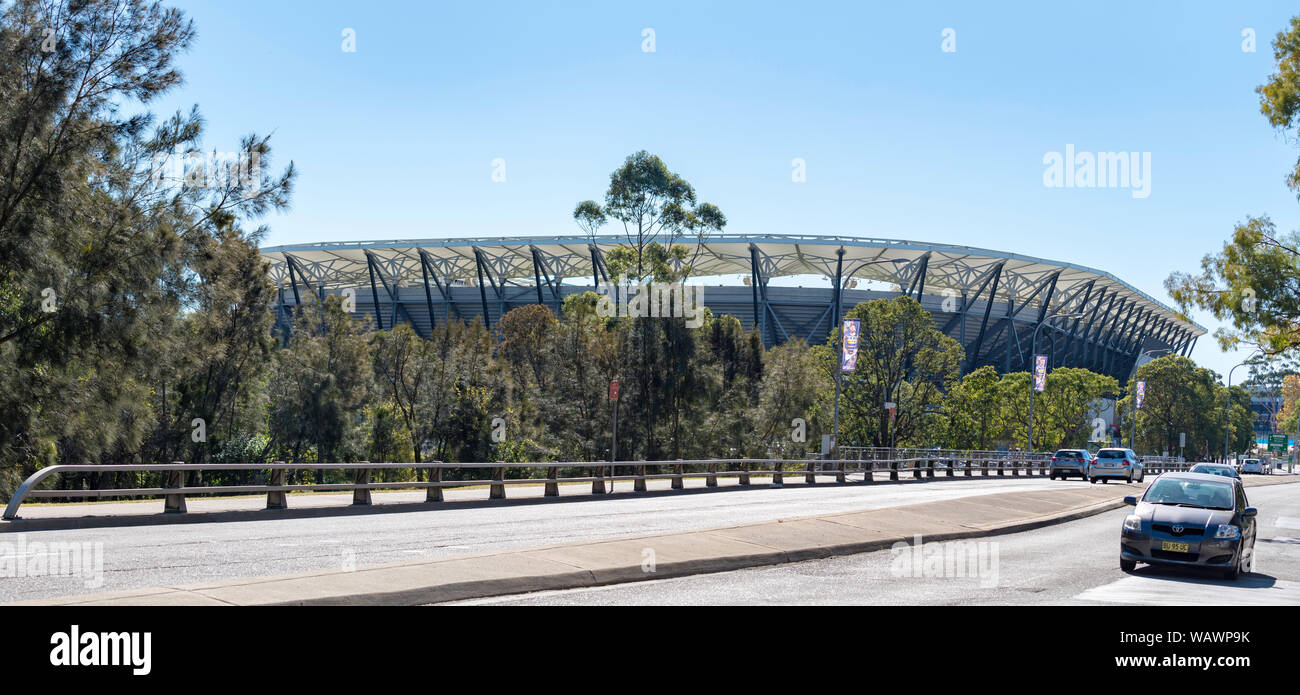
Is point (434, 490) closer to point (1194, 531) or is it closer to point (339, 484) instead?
point (339, 484)

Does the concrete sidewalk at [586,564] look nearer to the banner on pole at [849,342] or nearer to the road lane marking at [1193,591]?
the road lane marking at [1193,591]

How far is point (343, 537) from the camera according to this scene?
1519 centimetres

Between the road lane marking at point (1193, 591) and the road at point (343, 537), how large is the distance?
7411 millimetres

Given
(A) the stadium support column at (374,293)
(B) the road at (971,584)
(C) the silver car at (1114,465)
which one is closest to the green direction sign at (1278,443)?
(C) the silver car at (1114,465)

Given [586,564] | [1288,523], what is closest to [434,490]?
[586,564]

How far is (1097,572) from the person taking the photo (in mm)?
13836

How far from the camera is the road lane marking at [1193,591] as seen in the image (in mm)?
11125

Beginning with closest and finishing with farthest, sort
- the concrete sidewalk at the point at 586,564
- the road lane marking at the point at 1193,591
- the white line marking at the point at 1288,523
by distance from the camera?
the concrete sidewalk at the point at 586,564, the road lane marking at the point at 1193,591, the white line marking at the point at 1288,523

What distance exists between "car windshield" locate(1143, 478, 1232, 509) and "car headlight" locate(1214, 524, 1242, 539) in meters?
0.84

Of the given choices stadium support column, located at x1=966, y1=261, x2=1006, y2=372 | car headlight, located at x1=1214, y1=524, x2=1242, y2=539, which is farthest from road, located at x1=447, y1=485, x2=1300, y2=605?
stadium support column, located at x1=966, y1=261, x2=1006, y2=372
